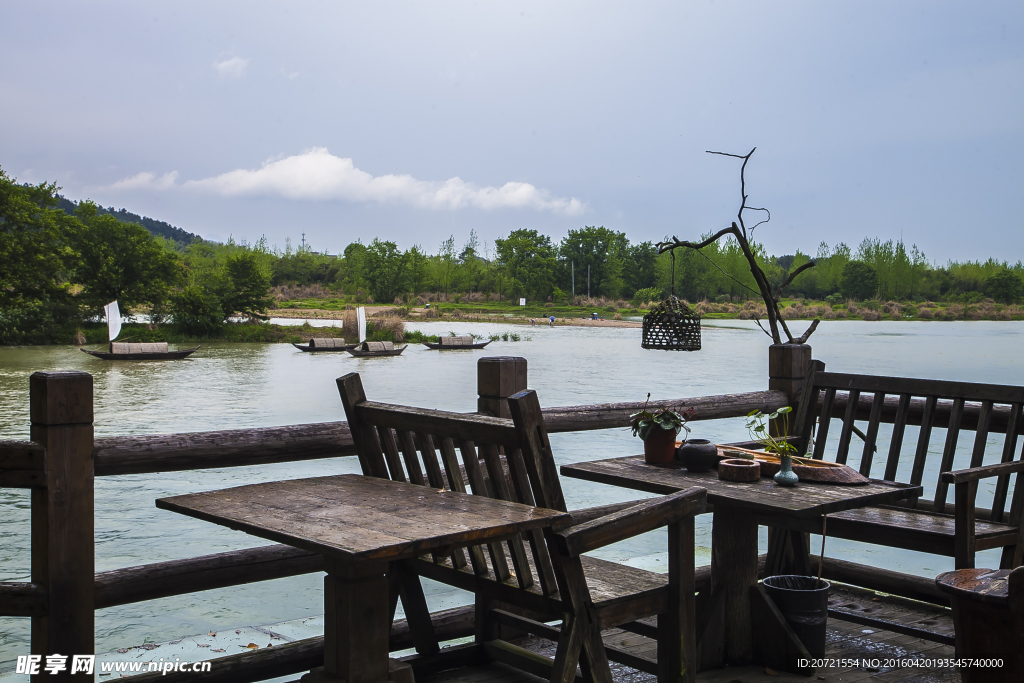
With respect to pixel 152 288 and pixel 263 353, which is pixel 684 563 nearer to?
pixel 263 353

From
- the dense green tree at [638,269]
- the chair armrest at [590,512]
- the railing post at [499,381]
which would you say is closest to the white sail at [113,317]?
the dense green tree at [638,269]

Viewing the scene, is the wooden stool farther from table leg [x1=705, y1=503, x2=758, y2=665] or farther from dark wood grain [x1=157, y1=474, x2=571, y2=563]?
dark wood grain [x1=157, y1=474, x2=571, y2=563]

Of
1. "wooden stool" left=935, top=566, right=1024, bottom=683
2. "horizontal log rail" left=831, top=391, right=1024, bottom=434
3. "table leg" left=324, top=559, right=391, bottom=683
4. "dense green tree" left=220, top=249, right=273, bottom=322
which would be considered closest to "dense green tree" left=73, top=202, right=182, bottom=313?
"dense green tree" left=220, top=249, right=273, bottom=322

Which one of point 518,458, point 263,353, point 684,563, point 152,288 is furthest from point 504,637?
point 152,288

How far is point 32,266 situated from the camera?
5584 centimetres

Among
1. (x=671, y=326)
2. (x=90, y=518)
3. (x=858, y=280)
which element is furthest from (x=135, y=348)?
(x=90, y=518)

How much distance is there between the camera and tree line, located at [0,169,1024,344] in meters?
54.3

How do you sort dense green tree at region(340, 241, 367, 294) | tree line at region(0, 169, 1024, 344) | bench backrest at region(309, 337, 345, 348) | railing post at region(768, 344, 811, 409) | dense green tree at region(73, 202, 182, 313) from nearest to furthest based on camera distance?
railing post at region(768, 344, 811, 409)
bench backrest at region(309, 337, 345, 348)
tree line at region(0, 169, 1024, 344)
dense green tree at region(73, 202, 182, 313)
dense green tree at region(340, 241, 367, 294)

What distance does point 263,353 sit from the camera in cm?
5488

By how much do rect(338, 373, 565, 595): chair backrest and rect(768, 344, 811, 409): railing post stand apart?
6.53 ft

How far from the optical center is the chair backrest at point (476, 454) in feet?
5.74

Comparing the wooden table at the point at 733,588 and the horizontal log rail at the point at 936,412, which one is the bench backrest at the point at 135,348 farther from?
the wooden table at the point at 733,588

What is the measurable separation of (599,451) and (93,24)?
17276 centimetres

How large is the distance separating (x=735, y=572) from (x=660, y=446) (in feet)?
1.39
